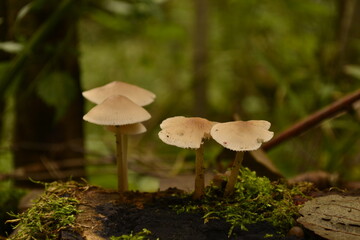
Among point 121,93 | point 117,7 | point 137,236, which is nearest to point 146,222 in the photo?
point 137,236

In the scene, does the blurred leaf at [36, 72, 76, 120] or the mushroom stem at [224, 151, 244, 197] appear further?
the blurred leaf at [36, 72, 76, 120]

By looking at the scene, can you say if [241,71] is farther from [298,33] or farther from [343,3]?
[343,3]

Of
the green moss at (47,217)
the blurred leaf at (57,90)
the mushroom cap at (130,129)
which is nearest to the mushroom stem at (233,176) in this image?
the mushroom cap at (130,129)

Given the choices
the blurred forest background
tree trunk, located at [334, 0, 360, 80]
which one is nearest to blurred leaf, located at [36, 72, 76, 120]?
the blurred forest background

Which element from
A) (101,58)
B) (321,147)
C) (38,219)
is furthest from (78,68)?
(101,58)

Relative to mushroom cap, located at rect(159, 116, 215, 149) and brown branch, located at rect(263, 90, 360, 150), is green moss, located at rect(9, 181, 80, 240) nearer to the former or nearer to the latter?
mushroom cap, located at rect(159, 116, 215, 149)

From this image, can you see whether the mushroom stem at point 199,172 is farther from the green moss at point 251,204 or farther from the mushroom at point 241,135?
the mushroom at point 241,135
